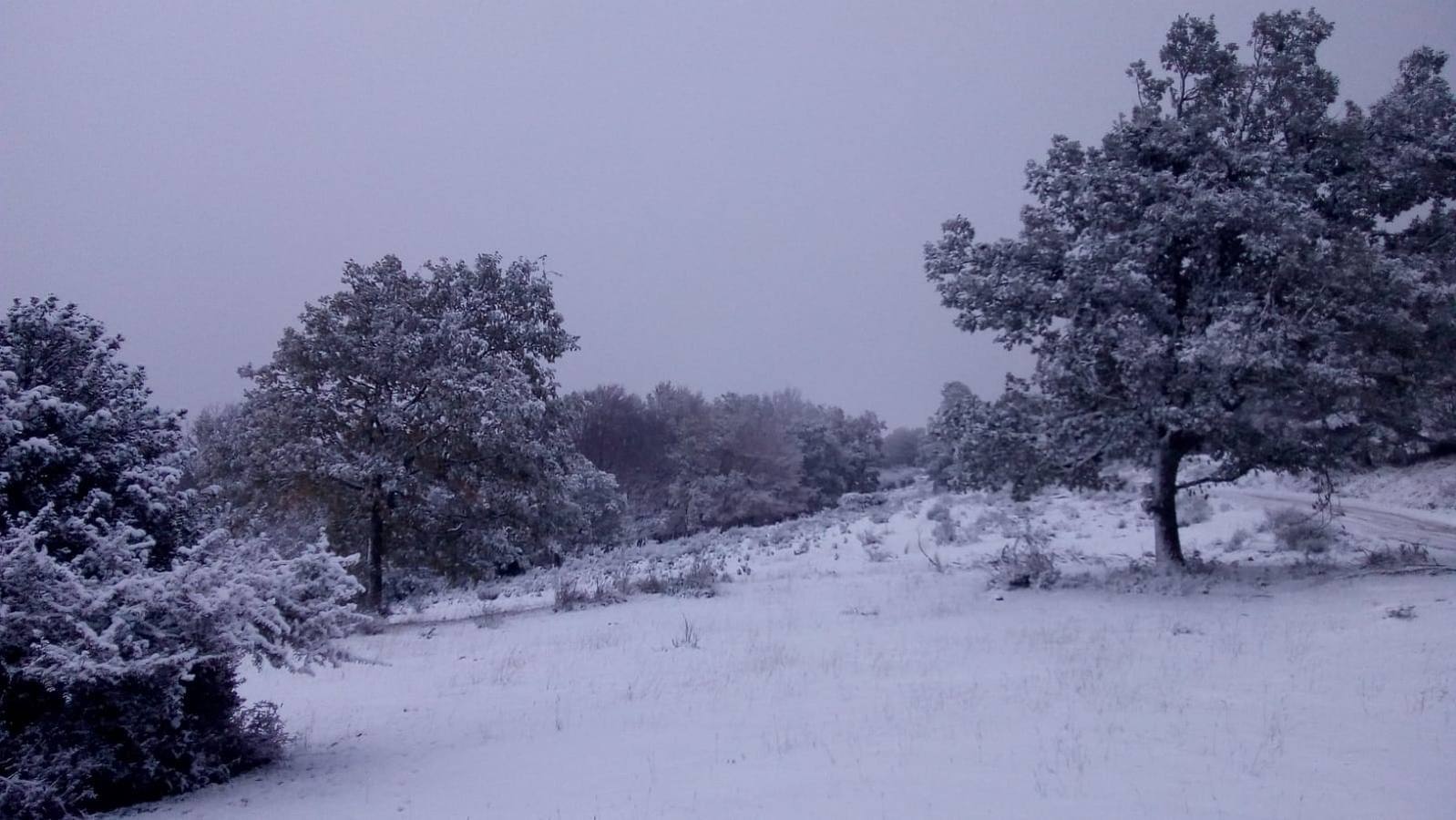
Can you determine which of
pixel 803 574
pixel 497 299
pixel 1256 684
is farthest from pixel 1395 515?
pixel 497 299

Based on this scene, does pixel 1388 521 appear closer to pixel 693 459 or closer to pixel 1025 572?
pixel 1025 572

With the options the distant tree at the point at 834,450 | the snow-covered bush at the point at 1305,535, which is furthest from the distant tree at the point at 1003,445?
the distant tree at the point at 834,450

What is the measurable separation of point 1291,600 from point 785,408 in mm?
59239

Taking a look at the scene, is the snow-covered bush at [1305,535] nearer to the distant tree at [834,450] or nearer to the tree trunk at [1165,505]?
the tree trunk at [1165,505]

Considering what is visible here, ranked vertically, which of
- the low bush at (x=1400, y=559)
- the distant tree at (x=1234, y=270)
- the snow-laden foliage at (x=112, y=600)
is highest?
the distant tree at (x=1234, y=270)

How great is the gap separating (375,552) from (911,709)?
14.2m

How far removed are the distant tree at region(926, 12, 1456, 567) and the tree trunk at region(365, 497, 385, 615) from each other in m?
11.8

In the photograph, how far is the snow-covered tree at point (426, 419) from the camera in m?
18.1

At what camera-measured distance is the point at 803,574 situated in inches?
811

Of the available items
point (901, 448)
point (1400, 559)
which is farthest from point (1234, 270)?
point (901, 448)

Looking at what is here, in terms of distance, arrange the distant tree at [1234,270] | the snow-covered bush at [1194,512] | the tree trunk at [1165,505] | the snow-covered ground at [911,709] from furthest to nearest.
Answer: the snow-covered bush at [1194,512]
the tree trunk at [1165,505]
the distant tree at [1234,270]
the snow-covered ground at [911,709]

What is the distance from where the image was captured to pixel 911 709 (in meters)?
7.82

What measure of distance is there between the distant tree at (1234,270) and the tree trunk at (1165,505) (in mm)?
55

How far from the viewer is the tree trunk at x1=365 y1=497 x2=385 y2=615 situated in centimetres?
1881
